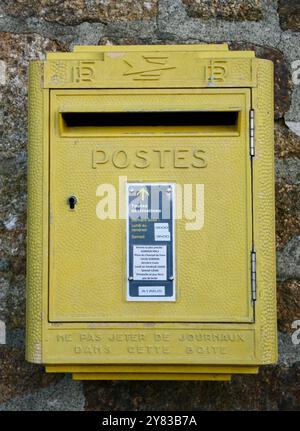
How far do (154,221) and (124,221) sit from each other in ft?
0.21

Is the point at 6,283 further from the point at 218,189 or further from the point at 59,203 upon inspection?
the point at 218,189

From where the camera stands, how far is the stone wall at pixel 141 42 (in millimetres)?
1678

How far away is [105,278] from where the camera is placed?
1.41 metres

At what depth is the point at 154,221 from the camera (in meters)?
1.41

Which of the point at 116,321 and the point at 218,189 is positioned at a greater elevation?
the point at 218,189

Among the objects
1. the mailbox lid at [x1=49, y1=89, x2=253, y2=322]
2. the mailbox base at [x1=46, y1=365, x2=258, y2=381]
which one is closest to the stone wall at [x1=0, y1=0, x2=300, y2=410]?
the mailbox base at [x1=46, y1=365, x2=258, y2=381]

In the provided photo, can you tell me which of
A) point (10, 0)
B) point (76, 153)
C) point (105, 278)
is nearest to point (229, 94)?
point (76, 153)

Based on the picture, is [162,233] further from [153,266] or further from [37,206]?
[37,206]

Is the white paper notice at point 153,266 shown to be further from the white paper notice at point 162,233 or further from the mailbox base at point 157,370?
the mailbox base at point 157,370

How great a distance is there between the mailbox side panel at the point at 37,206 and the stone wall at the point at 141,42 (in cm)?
28

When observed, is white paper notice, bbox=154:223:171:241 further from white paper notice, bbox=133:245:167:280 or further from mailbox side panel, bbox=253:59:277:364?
mailbox side panel, bbox=253:59:277:364

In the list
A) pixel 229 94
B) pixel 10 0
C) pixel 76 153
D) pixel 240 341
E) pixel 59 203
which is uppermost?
pixel 10 0

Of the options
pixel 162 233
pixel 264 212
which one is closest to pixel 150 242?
pixel 162 233
